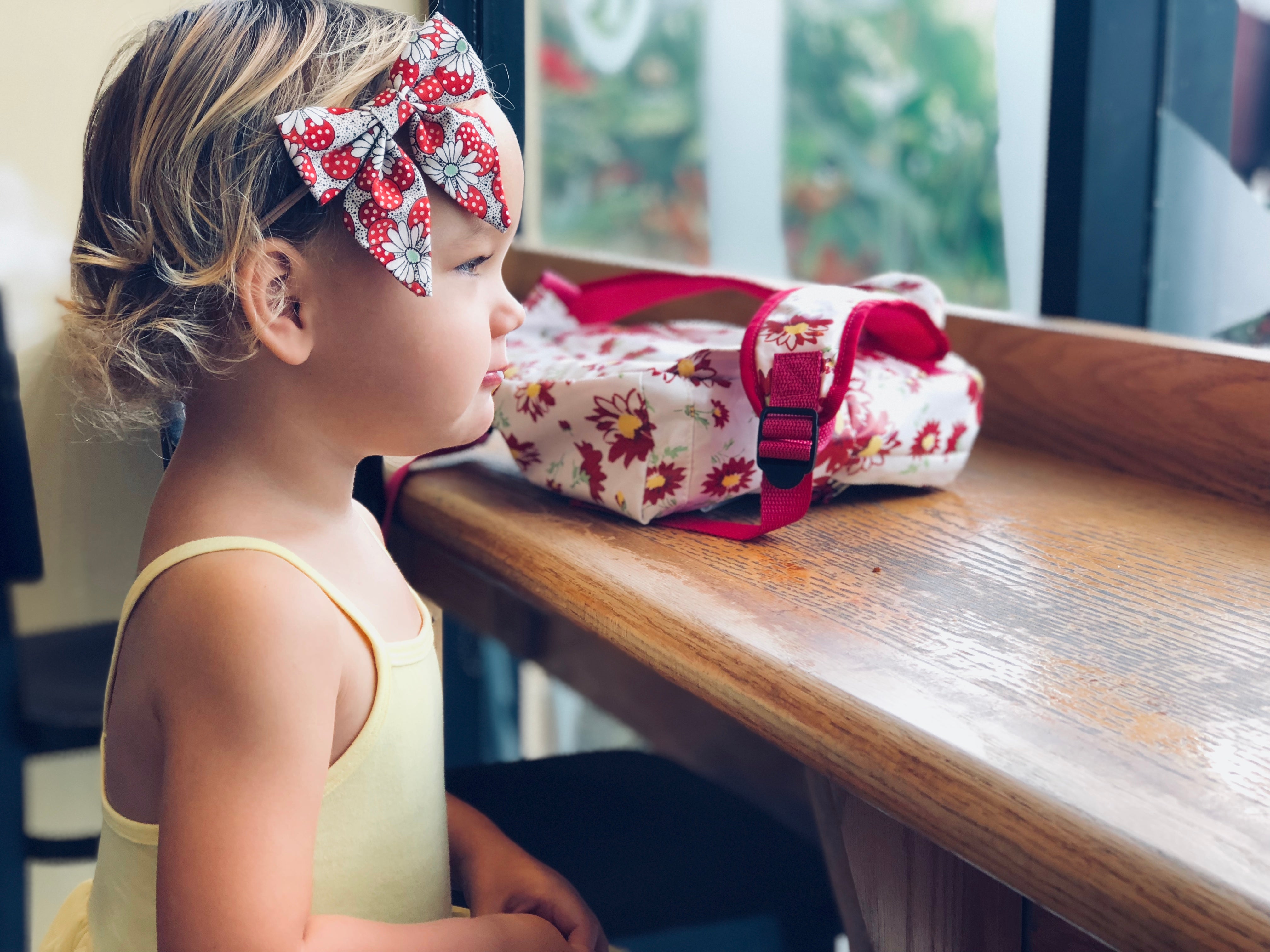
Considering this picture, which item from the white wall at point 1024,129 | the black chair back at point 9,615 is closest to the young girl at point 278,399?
the black chair back at point 9,615

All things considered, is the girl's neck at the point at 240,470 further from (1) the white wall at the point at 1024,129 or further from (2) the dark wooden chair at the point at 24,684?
(1) the white wall at the point at 1024,129

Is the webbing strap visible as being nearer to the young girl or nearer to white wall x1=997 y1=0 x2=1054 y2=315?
the young girl

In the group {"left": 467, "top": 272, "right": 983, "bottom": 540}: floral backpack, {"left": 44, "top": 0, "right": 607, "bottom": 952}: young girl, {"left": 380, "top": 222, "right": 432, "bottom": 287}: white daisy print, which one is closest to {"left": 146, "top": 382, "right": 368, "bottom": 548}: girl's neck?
{"left": 44, "top": 0, "right": 607, "bottom": 952}: young girl

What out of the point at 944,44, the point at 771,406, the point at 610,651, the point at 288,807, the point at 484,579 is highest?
the point at 944,44

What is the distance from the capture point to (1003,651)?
562 millimetres

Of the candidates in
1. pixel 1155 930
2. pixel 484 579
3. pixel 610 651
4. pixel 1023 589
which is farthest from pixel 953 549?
pixel 610 651

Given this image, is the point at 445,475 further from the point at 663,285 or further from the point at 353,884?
the point at 353,884

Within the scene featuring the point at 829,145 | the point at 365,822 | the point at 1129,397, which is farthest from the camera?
the point at 829,145

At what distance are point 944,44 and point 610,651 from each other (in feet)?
3.65

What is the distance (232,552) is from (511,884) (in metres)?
0.30

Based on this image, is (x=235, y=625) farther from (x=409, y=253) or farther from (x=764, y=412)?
(x=764, y=412)

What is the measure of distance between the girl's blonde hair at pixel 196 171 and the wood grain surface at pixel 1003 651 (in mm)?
266

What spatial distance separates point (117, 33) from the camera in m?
0.70

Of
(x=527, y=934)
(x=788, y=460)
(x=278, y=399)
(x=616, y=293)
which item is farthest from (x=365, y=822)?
(x=616, y=293)
